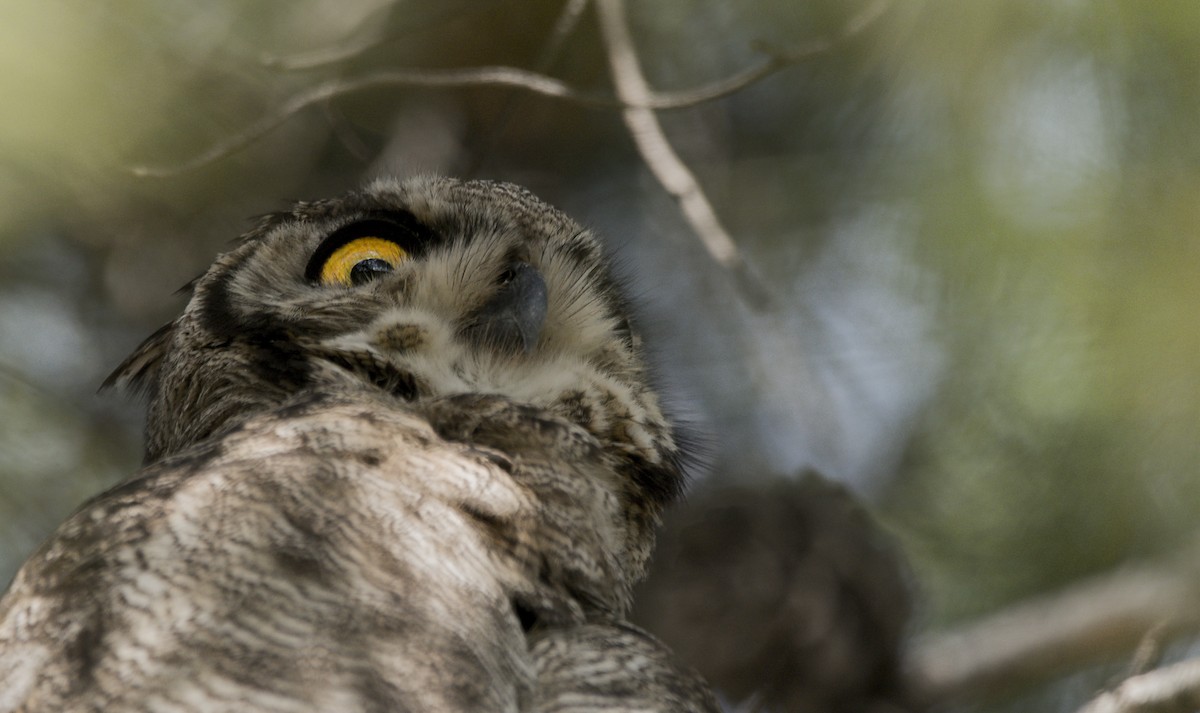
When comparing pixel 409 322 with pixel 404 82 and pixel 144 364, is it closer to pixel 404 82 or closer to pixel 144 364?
pixel 144 364

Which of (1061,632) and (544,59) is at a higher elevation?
(544,59)

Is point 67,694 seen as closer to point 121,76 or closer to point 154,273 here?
point 121,76

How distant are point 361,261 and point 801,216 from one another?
78.5 inches

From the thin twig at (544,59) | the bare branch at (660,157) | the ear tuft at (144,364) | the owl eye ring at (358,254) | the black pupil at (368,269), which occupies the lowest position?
the black pupil at (368,269)

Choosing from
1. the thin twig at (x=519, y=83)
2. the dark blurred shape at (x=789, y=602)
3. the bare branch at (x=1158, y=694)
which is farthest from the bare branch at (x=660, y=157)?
the bare branch at (x=1158, y=694)

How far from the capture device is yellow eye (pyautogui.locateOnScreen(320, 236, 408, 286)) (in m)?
2.07

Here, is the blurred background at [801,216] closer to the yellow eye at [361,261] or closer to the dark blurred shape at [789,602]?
the dark blurred shape at [789,602]

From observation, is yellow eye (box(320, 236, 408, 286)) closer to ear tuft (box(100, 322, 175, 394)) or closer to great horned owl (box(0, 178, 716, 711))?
great horned owl (box(0, 178, 716, 711))

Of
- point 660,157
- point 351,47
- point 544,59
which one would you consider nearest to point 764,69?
point 660,157

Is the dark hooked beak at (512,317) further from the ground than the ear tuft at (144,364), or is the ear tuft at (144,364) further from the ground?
the ear tuft at (144,364)

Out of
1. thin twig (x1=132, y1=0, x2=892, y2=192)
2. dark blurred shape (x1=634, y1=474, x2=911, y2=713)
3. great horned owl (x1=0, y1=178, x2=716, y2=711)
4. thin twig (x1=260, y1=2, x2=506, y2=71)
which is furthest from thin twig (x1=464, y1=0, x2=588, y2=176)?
dark blurred shape (x1=634, y1=474, x2=911, y2=713)

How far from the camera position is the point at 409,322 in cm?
198

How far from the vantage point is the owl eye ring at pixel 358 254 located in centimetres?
208

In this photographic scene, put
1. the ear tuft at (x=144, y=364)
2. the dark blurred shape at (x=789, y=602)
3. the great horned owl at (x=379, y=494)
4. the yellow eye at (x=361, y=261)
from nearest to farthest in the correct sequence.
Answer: the great horned owl at (x=379, y=494) < the yellow eye at (x=361, y=261) < the ear tuft at (x=144, y=364) < the dark blurred shape at (x=789, y=602)
